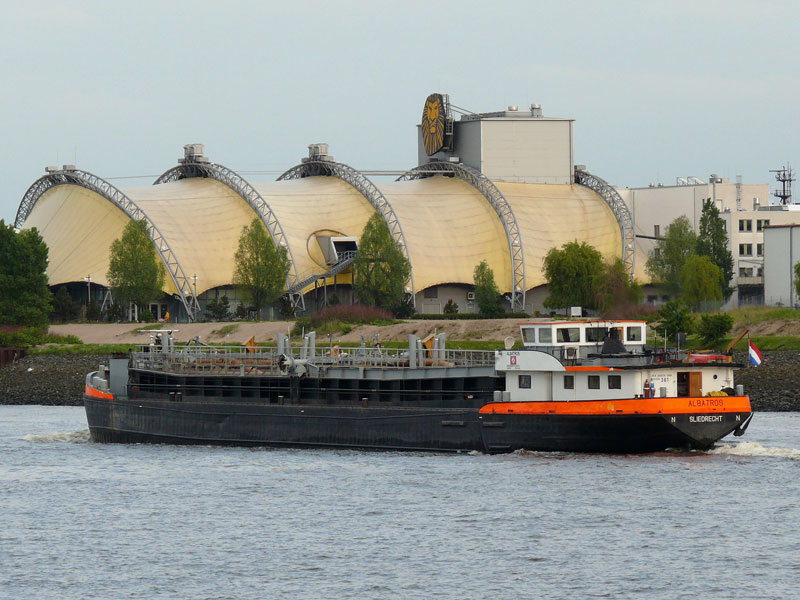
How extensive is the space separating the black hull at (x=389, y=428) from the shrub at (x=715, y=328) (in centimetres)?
4419

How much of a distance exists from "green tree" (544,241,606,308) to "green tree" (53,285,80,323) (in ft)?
155

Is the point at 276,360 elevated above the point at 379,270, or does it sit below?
below

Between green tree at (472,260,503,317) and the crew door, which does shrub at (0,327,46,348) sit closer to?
green tree at (472,260,503,317)

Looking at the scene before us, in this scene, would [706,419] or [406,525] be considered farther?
[706,419]

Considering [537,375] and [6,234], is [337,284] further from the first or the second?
[537,375]

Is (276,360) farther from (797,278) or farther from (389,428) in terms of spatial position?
(797,278)

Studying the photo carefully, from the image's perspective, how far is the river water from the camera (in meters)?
40.3

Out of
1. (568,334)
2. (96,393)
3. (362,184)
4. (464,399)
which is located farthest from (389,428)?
(362,184)

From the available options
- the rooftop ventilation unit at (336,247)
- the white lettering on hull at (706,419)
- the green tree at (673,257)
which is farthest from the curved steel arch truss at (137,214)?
the white lettering on hull at (706,419)

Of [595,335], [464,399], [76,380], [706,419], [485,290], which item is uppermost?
Answer: [485,290]

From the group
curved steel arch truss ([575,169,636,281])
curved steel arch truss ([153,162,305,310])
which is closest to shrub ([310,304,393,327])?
curved steel arch truss ([153,162,305,310])

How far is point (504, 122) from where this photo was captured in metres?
153

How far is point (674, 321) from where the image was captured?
337 feet

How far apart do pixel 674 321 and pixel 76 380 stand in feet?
149
